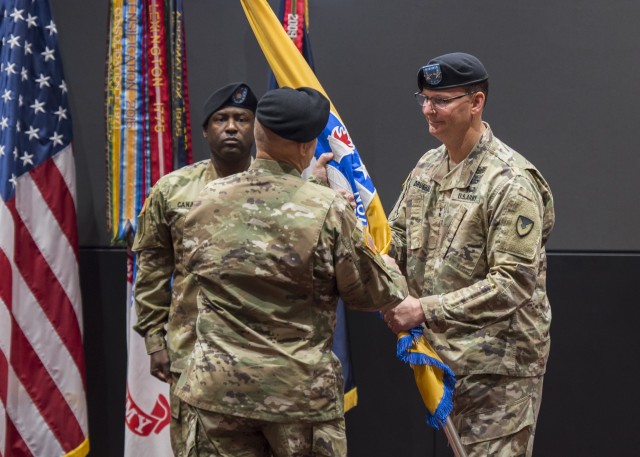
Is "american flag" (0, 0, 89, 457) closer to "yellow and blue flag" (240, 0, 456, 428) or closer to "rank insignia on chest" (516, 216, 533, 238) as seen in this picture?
"yellow and blue flag" (240, 0, 456, 428)

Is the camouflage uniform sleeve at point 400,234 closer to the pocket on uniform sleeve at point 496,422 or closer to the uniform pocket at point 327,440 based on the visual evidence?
the pocket on uniform sleeve at point 496,422

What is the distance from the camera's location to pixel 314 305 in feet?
7.24

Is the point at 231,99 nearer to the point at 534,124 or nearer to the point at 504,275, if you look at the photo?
the point at 504,275

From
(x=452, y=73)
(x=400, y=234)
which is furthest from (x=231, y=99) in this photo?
(x=452, y=73)

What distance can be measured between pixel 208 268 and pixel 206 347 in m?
0.20

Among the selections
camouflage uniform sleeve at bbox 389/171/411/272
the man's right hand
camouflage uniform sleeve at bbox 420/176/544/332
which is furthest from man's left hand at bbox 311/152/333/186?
the man's right hand

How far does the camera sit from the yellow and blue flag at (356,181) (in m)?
2.55

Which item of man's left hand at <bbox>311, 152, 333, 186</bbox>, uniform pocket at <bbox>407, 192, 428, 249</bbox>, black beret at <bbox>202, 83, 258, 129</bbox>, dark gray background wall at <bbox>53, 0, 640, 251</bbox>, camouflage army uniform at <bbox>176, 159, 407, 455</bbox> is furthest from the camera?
dark gray background wall at <bbox>53, 0, 640, 251</bbox>

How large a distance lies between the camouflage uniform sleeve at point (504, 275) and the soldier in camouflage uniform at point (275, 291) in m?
0.30

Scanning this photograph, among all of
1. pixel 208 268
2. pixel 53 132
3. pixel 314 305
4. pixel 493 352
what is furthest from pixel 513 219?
pixel 53 132

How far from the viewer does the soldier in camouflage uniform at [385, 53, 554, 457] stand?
2.51 meters

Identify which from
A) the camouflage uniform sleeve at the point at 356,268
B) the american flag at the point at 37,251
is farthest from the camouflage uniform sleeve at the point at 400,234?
the american flag at the point at 37,251

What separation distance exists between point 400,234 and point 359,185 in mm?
211

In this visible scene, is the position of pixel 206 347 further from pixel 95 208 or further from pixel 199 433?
pixel 95 208
